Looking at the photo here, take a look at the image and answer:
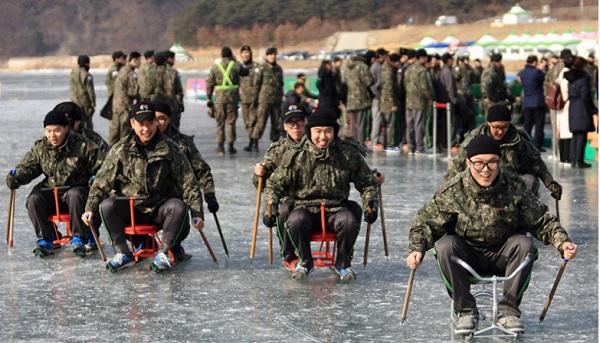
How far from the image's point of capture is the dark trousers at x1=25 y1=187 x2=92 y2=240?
8.89 m

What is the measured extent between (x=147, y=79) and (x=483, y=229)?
10681mm

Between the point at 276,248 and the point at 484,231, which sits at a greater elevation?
the point at 484,231

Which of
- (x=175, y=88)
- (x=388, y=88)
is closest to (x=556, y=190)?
(x=175, y=88)

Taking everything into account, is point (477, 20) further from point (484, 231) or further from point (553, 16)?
point (484, 231)

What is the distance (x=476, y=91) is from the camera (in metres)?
22.3

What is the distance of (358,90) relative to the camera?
1820cm

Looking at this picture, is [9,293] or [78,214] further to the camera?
[78,214]

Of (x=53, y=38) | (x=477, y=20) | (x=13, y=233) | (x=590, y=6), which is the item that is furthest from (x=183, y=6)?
(x=13, y=233)

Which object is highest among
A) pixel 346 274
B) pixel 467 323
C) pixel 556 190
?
pixel 556 190

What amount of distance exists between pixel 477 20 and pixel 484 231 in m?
99.8

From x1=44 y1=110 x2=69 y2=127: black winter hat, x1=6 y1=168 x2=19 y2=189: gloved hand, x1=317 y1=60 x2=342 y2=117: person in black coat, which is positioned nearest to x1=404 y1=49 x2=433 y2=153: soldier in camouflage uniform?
x1=317 y1=60 x2=342 y2=117: person in black coat

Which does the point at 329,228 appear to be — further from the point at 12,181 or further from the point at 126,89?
the point at 126,89

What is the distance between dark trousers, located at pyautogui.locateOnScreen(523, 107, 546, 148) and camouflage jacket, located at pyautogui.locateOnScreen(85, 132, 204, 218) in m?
10.3

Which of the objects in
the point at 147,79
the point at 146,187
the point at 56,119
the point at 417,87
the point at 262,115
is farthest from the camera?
the point at 262,115
